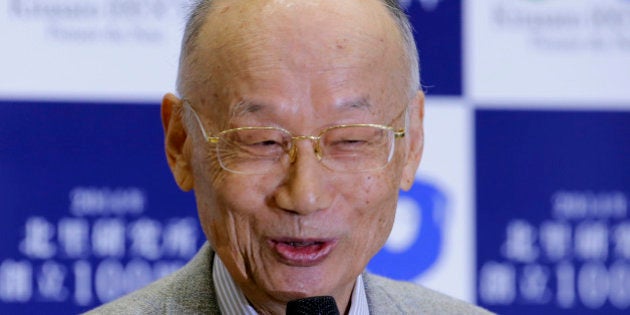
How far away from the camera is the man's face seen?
1586mm

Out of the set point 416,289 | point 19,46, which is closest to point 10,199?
point 19,46

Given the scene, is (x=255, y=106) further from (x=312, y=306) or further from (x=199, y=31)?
(x=312, y=306)

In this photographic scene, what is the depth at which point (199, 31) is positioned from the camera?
1717mm

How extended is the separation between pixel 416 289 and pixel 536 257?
1196 mm

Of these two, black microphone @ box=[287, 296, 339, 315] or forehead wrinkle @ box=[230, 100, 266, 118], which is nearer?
black microphone @ box=[287, 296, 339, 315]

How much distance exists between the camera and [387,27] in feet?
5.65

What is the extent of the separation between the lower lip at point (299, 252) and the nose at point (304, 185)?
0.07 m

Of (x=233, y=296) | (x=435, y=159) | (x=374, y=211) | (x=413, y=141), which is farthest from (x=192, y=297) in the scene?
(x=435, y=159)

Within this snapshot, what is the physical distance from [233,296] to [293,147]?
0.33m

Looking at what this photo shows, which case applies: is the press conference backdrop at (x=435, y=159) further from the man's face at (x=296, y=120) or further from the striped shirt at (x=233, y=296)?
the man's face at (x=296, y=120)

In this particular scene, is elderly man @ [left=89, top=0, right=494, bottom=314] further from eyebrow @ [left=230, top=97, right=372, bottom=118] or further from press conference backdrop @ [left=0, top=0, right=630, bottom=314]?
press conference backdrop @ [left=0, top=0, right=630, bottom=314]

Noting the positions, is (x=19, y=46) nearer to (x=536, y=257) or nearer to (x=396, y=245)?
(x=396, y=245)

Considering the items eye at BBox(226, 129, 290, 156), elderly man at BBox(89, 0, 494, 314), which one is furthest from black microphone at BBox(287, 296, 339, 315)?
eye at BBox(226, 129, 290, 156)

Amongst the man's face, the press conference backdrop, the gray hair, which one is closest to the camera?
the man's face
